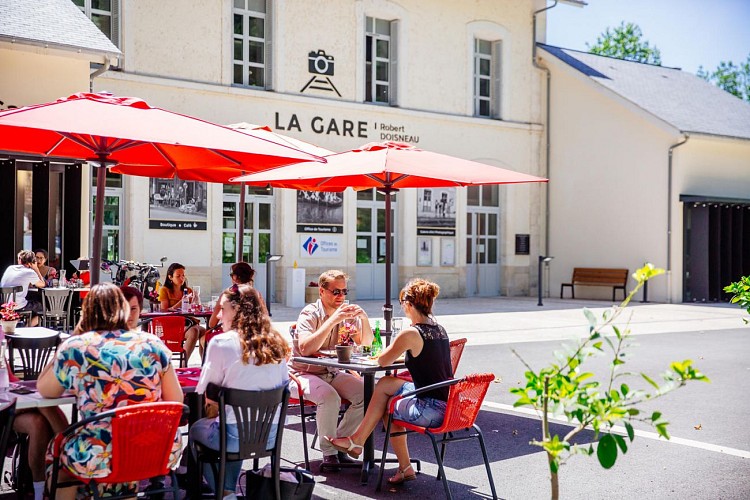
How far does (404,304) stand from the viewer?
583cm

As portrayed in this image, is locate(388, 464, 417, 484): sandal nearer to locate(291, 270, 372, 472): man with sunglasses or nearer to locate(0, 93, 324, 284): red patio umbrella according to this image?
locate(291, 270, 372, 472): man with sunglasses

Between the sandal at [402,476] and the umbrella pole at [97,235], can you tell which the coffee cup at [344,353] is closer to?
the sandal at [402,476]

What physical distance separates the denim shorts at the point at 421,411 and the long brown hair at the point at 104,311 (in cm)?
206

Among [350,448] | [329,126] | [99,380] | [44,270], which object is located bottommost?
[350,448]

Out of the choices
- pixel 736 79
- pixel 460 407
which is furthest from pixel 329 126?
pixel 736 79

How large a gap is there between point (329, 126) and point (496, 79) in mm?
6110

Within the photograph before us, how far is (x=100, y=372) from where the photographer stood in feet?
13.7

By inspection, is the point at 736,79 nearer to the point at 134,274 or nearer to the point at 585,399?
the point at 134,274

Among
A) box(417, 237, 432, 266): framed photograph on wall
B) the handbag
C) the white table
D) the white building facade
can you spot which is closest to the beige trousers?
the handbag

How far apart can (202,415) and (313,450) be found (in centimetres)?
175

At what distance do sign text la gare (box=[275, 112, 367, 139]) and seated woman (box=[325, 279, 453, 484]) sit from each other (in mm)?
14775

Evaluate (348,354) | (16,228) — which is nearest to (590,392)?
(348,354)

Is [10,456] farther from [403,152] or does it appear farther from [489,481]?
[403,152]

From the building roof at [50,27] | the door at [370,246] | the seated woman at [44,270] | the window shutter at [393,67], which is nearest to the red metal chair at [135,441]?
the seated woman at [44,270]
